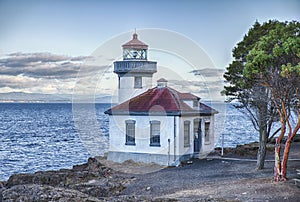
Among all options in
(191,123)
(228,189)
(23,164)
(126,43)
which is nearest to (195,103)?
(191,123)

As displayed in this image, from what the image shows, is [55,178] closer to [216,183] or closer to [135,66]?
[216,183]

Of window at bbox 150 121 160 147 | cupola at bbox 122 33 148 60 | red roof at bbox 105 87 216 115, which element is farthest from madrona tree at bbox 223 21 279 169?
cupola at bbox 122 33 148 60

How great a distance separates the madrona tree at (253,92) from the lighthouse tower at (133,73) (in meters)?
6.75

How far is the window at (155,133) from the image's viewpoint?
2708 centimetres

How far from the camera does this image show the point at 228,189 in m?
18.0

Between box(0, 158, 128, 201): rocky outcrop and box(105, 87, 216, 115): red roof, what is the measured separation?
3729 millimetres

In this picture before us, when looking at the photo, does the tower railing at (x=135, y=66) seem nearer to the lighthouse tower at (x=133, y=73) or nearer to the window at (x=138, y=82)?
the lighthouse tower at (x=133, y=73)

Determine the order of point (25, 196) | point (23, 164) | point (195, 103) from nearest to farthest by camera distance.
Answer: point (25, 196) < point (195, 103) < point (23, 164)

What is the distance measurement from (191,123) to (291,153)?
6.76m

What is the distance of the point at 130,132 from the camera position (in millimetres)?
27859

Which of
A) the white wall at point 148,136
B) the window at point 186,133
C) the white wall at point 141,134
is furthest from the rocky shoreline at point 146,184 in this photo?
the white wall at point 141,134

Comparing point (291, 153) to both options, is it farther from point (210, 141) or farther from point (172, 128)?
point (172, 128)

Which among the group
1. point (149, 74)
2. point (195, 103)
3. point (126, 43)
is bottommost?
point (195, 103)

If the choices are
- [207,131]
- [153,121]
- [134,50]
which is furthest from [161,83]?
[207,131]
